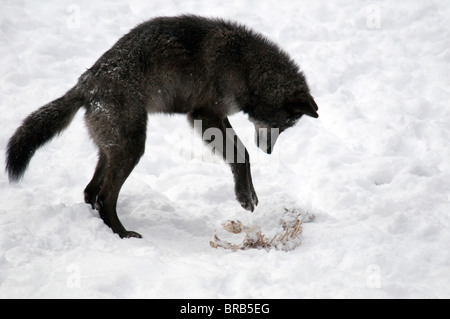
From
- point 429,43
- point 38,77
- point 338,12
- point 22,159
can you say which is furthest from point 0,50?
point 429,43

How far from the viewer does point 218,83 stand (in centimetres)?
552

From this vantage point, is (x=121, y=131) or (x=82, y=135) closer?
(x=121, y=131)

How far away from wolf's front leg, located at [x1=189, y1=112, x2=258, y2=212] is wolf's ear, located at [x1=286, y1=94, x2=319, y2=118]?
845 mm

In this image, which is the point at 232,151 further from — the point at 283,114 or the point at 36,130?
the point at 36,130

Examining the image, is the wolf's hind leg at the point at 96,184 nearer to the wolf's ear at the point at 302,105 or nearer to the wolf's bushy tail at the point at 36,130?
the wolf's bushy tail at the point at 36,130

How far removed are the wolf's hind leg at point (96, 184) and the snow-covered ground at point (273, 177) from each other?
12.6 inches

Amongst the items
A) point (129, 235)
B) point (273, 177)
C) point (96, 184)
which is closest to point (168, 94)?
point (96, 184)

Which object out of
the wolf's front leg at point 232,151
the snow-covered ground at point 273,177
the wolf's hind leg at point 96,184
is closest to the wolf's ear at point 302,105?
the wolf's front leg at point 232,151

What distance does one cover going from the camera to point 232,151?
5.63 metres

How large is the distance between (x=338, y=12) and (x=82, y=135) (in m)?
6.48

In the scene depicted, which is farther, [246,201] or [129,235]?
[246,201]

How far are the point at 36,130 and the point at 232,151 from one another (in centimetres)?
214
